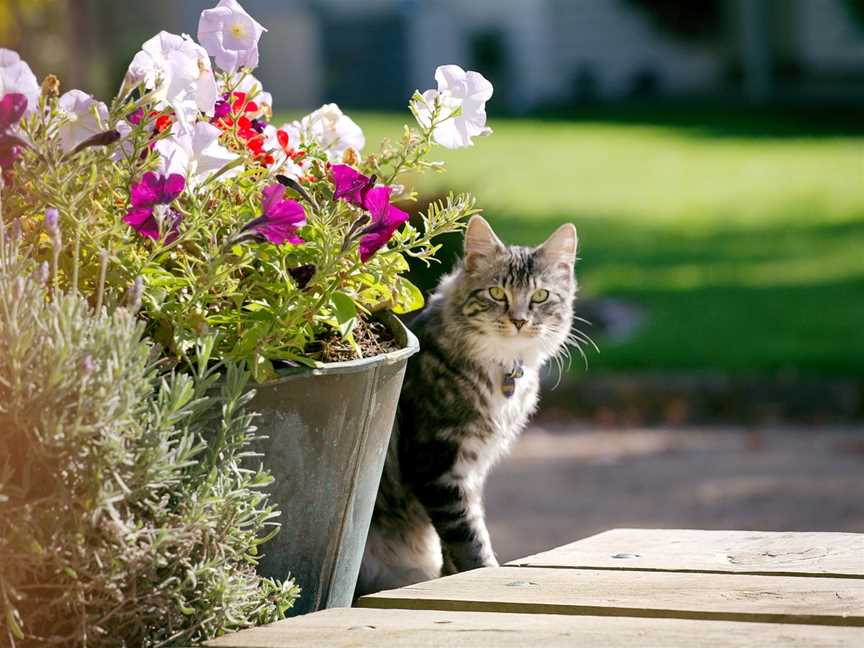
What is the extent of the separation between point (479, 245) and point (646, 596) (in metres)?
1.72

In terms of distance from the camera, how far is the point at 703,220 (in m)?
15.5

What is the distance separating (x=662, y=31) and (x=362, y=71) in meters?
6.59

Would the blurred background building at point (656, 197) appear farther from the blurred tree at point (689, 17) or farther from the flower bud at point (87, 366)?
the flower bud at point (87, 366)

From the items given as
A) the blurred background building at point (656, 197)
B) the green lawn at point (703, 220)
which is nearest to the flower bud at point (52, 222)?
the blurred background building at point (656, 197)

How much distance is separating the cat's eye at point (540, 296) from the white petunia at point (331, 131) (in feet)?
3.70

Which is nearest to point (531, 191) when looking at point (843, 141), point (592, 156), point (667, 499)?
point (592, 156)

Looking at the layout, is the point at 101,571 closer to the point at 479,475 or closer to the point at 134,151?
the point at 134,151

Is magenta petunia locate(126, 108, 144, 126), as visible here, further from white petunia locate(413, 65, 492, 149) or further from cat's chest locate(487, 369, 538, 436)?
cat's chest locate(487, 369, 538, 436)

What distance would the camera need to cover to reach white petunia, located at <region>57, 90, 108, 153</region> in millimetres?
1960

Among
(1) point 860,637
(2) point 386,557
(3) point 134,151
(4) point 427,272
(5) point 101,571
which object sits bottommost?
(4) point 427,272

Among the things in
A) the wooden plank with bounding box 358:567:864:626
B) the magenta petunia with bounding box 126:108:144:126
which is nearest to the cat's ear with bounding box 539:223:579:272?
the wooden plank with bounding box 358:567:864:626

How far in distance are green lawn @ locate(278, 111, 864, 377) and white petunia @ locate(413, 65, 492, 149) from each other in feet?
14.8

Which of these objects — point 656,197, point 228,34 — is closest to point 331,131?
point 228,34

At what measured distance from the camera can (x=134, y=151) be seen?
1.97 meters
